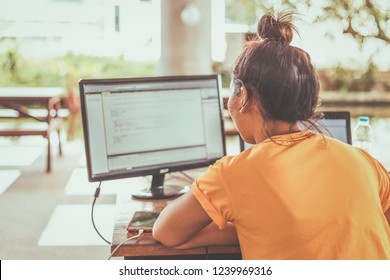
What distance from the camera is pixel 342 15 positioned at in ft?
18.7

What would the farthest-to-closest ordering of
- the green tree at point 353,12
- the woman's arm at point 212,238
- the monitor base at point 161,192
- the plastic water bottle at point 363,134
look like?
the green tree at point 353,12 → the plastic water bottle at point 363,134 → the monitor base at point 161,192 → the woman's arm at point 212,238

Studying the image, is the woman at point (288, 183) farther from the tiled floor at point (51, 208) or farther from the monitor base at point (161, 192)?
the tiled floor at point (51, 208)

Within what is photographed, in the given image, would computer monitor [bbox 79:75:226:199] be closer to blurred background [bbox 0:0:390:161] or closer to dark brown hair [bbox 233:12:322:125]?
dark brown hair [bbox 233:12:322:125]

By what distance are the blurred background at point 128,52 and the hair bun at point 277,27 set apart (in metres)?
2.44

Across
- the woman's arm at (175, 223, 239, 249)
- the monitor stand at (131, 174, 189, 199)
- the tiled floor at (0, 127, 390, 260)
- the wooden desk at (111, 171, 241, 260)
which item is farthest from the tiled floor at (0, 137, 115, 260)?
the woman's arm at (175, 223, 239, 249)

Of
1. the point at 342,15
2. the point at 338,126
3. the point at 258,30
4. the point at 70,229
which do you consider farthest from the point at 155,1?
the point at 258,30

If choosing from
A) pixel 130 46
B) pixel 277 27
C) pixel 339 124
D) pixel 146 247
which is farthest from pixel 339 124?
pixel 130 46

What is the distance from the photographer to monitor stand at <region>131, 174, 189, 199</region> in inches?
66.4

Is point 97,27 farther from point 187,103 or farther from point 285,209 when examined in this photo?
point 285,209

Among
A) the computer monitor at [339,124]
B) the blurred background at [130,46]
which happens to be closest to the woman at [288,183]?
the computer monitor at [339,124]

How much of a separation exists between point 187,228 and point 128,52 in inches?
252

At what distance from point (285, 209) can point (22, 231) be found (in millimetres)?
2651

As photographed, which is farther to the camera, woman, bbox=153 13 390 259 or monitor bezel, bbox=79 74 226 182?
monitor bezel, bbox=79 74 226 182

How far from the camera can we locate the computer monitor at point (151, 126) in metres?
1.58
